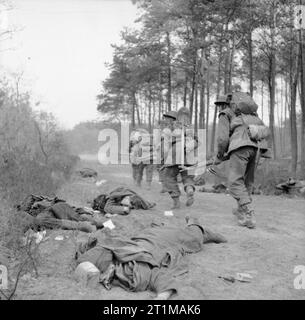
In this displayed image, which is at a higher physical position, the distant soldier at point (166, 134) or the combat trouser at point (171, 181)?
the distant soldier at point (166, 134)

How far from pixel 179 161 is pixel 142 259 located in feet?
16.9

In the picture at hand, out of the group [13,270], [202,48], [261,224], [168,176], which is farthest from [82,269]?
[202,48]

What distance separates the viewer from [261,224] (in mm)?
7844

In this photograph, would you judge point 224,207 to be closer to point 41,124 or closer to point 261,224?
point 261,224

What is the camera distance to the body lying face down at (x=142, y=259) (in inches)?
173

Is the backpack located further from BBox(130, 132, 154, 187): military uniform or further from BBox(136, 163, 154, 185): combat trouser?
BBox(136, 163, 154, 185): combat trouser

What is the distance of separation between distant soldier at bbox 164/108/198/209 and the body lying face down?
3.93 m

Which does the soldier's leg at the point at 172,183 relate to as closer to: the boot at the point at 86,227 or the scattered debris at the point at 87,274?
the boot at the point at 86,227

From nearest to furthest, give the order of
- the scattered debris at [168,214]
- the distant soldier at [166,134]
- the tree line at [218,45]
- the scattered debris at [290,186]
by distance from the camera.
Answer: the scattered debris at [168,214], the distant soldier at [166,134], the scattered debris at [290,186], the tree line at [218,45]

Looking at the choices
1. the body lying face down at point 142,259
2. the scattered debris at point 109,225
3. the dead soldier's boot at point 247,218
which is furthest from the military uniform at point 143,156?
the body lying face down at point 142,259

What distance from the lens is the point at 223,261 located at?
217 inches

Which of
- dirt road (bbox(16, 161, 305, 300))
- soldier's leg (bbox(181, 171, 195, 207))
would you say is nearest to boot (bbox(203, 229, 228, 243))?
dirt road (bbox(16, 161, 305, 300))

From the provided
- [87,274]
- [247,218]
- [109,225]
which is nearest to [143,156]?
[247,218]

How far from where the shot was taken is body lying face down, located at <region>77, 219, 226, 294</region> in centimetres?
439
